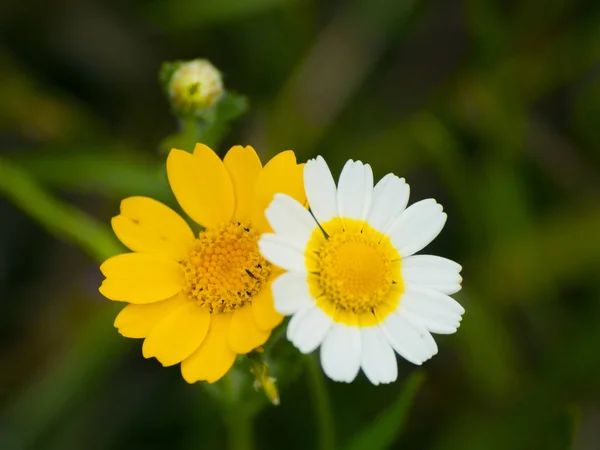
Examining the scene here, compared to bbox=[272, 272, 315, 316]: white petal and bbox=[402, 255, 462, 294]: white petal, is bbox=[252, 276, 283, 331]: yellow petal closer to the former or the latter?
bbox=[272, 272, 315, 316]: white petal

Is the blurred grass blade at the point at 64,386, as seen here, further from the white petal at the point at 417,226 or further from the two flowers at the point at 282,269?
the white petal at the point at 417,226

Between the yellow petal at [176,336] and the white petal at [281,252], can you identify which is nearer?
the white petal at [281,252]

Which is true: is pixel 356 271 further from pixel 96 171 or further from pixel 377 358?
pixel 96 171

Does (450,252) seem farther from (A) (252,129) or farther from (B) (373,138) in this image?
(A) (252,129)

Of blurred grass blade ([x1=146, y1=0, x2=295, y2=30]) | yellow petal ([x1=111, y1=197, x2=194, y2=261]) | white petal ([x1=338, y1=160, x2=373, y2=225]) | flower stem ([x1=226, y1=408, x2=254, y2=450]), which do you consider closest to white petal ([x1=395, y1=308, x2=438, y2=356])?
white petal ([x1=338, y1=160, x2=373, y2=225])

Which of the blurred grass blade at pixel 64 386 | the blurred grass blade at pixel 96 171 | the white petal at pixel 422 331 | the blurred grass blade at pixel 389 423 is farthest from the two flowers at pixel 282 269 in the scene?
the blurred grass blade at pixel 64 386

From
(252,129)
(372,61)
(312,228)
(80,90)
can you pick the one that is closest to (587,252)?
(372,61)
